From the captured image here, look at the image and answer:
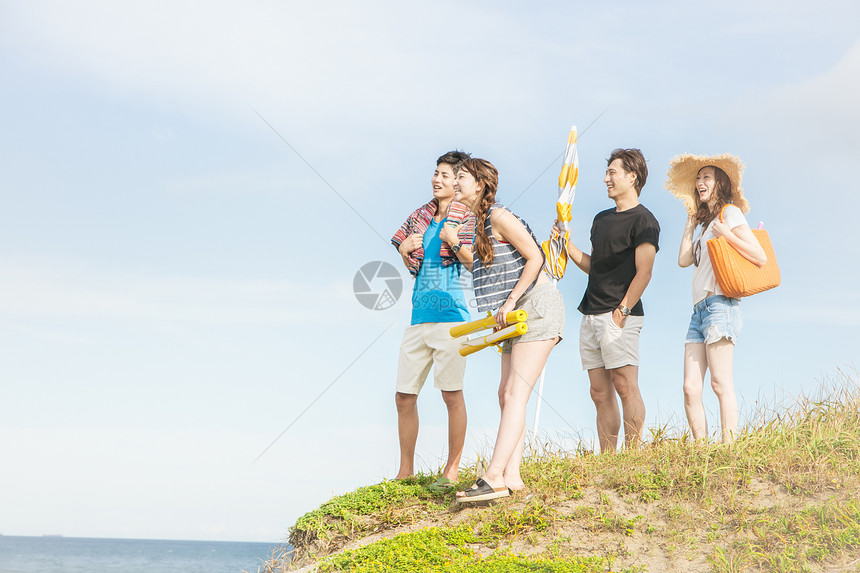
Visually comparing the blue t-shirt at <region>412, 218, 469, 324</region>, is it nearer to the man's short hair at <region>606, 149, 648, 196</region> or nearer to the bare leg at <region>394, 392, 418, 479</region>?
the bare leg at <region>394, 392, 418, 479</region>

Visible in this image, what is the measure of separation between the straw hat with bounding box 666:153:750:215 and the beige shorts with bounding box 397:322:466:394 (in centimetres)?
261

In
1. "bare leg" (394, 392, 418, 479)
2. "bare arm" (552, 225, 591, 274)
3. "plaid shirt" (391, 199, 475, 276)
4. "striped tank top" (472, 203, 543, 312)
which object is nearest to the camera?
"striped tank top" (472, 203, 543, 312)

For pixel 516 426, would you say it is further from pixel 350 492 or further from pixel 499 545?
pixel 350 492

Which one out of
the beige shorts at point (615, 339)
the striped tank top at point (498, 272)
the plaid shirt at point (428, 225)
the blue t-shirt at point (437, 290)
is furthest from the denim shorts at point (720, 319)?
the plaid shirt at point (428, 225)

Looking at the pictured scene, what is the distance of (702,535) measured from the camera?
189 inches

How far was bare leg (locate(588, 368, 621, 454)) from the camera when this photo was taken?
6109mm

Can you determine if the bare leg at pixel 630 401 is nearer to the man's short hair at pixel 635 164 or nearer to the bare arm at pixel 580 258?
the bare arm at pixel 580 258

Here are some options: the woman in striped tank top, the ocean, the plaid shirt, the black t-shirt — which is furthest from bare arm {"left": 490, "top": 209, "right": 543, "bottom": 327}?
the ocean

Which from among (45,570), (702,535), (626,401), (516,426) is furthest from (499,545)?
(45,570)

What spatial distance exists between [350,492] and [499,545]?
1.77 meters

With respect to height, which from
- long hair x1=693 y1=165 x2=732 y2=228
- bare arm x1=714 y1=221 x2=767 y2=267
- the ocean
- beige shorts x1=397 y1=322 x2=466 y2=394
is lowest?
the ocean

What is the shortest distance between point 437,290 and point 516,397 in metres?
1.22

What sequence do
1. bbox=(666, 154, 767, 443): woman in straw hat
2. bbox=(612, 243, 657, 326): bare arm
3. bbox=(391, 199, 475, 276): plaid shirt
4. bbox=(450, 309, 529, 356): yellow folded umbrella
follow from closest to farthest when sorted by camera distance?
bbox=(450, 309, 529, 356): yellow folded umbrella < bbox=(391, 199, 475, 276): plaid shirt < bbox=(666, 154, 767, 443): woman in straw hat < bbox=(612, 243, 657, 326): bare arm

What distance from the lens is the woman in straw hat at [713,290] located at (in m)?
5.65
